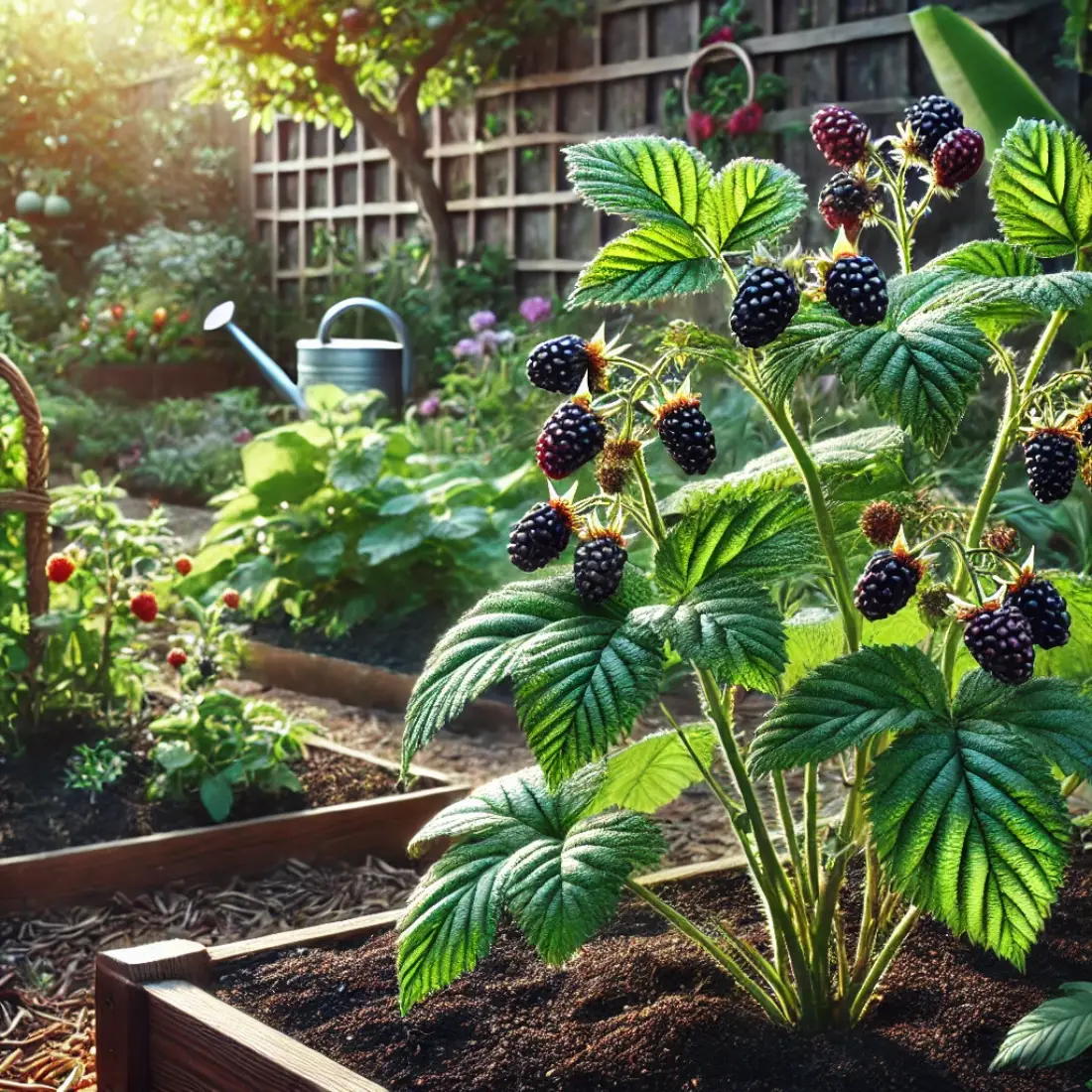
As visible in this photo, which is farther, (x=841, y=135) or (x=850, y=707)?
(x=841, y=135)

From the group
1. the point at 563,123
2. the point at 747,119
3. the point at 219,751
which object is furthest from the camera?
the point at 563,123

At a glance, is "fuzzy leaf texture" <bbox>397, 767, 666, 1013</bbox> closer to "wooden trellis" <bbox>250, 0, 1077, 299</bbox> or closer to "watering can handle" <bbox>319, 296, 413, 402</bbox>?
"watering can handle" <bbox>319, 296, 413, 402</bbox>

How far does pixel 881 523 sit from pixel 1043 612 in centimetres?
16

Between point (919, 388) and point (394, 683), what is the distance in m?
2.63

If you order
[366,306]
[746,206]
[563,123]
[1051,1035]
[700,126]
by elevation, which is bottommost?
[1051,1035]

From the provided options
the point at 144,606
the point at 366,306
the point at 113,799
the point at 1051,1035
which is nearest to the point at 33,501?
the point at 144,606

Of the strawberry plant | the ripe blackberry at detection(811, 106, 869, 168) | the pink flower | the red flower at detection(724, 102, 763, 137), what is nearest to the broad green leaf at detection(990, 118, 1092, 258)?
the strawberry plant

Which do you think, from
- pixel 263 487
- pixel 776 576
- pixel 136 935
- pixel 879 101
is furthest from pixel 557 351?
pixel 879 101

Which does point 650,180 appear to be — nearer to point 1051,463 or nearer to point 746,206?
point 746,206

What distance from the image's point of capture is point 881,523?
3.87ft

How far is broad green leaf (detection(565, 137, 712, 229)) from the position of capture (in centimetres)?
116

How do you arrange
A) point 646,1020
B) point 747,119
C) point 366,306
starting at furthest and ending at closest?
point 747,119, point 366,306, point 646,1020

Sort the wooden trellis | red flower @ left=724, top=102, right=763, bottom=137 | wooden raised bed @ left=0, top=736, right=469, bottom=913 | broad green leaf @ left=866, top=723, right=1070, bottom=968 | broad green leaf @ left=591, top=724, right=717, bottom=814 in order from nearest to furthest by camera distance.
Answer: broad green leaf @ left=866, top=723, right=1070, bottom=968, broad green leaf @ left=591, top=724, right=717, bottom=814, wooden raised bed @ left=0, top=736, right=469, bottom=913, the wooden trellis, red flower @ left=724, top=102, right=763, bottom=137

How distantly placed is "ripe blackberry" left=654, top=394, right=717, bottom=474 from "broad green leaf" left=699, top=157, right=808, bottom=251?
164 mm
